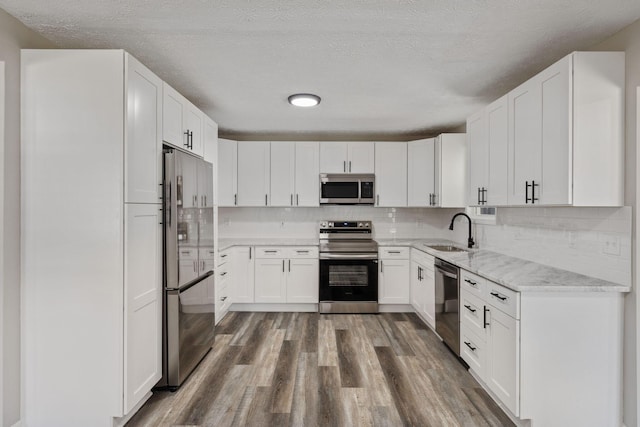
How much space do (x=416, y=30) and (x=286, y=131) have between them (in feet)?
9.27

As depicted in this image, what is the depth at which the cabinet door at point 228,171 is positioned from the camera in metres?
4.46

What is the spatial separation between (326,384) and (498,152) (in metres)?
2.33

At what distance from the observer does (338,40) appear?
2.11 metres

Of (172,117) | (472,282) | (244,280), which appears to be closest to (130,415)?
(172,117)

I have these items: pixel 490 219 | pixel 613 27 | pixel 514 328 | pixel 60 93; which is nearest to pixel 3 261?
pixel 60 93

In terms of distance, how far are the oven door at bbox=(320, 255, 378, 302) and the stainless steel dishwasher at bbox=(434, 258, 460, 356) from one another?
99 centimetres

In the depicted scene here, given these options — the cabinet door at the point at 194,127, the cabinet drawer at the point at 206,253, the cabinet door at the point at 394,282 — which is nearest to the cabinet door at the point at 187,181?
the cabinet door at the point at 194,127

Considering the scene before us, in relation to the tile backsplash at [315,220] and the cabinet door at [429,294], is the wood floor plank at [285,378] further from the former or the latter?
the tile backsplash at [315,220]

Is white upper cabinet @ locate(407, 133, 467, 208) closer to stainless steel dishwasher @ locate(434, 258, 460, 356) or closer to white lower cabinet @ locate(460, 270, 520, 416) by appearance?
stainless steel dishwasher @ locate(434, 258, 460, 356)

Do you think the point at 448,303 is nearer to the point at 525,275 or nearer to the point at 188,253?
the point at 525,275

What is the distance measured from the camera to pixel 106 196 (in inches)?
74.2

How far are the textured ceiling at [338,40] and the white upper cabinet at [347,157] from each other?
4.19ft

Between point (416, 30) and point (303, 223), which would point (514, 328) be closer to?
point (416, 30)

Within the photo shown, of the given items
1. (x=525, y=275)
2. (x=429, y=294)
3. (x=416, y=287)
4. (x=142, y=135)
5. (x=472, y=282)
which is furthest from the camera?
(x=416, y=287)
